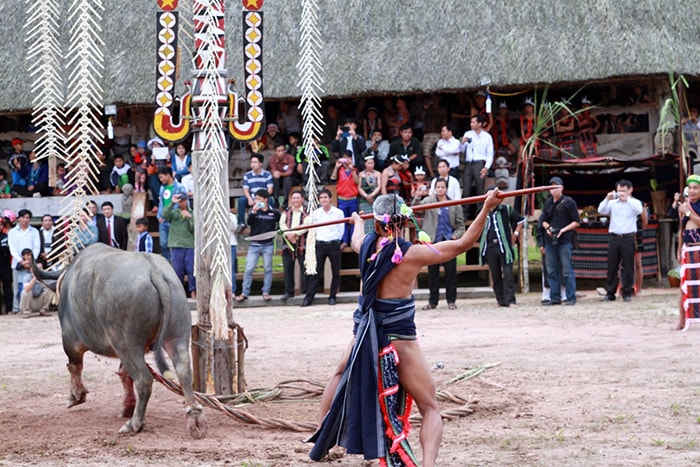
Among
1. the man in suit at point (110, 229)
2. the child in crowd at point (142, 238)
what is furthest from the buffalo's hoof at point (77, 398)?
the child in crowd at point (142, 238)

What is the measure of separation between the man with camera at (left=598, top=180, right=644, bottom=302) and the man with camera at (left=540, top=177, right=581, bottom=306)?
1.94ft

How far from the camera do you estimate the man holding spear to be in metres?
5.96

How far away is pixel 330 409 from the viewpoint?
6180 mm

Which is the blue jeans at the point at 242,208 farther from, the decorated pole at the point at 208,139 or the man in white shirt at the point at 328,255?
the decorated pole at the point at 208,139

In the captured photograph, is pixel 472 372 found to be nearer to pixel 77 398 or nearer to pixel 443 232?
pixel 77 398

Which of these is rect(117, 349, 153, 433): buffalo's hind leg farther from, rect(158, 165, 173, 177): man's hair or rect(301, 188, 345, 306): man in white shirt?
rect(158, 165, 173, 177): man's hair

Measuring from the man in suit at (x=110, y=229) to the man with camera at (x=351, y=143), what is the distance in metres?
3.80

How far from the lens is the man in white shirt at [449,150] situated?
17062mm

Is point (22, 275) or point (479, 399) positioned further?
point (22, 275)

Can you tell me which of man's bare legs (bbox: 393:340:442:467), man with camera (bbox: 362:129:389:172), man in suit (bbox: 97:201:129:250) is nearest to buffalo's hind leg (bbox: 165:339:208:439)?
man's bare legs (bbox: 393:340:442:467)

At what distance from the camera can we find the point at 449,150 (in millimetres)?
17062

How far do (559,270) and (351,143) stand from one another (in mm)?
4149

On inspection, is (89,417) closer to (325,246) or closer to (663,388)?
(663,388)

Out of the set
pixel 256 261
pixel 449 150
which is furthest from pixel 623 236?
pixel 256 261
